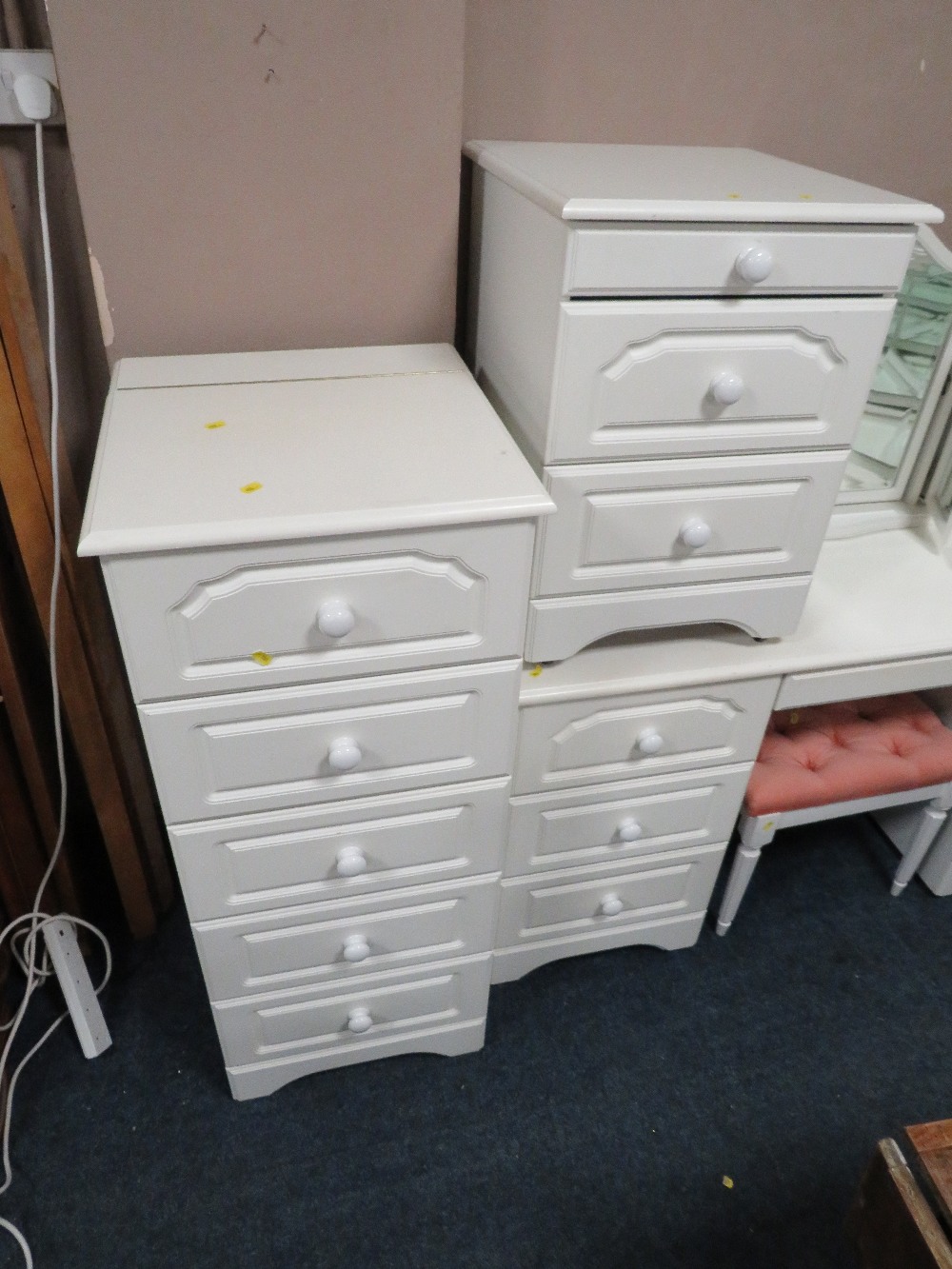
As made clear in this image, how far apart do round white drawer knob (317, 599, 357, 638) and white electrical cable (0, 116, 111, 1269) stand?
1.55 feet

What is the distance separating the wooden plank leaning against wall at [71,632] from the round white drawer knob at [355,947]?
0.48m

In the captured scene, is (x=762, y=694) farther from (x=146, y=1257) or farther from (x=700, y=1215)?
(x=146, y=1257)

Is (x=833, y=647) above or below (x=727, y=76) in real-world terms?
below

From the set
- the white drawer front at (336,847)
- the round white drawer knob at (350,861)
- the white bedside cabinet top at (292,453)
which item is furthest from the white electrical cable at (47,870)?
the round white drawer knob at (350,861)

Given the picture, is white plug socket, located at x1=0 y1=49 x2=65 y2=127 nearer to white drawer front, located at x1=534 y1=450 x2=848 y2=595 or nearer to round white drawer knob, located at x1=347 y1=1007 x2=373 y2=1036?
white drawer front, located at x1=534 y1=450 x2=848 y2=595

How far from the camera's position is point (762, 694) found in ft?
4.45

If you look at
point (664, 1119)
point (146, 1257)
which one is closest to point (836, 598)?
point (664, 1119)

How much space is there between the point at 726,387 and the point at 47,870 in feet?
4.18

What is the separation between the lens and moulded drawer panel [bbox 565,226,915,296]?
3.12 ft

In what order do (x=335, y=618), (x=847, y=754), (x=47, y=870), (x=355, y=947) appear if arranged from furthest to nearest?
(x=847, y=754), (x=47, y=870), (x=355, y=947), (x=335, y=618)

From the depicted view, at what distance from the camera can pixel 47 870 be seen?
1.47 metres

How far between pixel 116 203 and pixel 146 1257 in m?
1.41

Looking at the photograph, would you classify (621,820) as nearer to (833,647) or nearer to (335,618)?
(833,647)

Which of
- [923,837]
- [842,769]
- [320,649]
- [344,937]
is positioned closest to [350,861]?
[344,937]
